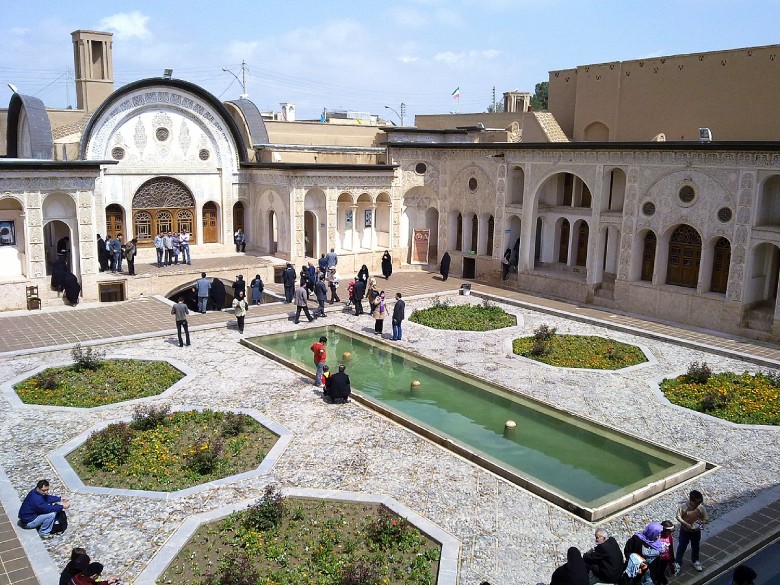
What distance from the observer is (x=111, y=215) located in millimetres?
25766

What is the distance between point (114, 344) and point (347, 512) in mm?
10157

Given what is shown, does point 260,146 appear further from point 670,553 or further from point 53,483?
point 670,553

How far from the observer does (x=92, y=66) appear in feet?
94.2

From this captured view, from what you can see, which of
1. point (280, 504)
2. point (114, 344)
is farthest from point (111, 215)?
point (280, 504)

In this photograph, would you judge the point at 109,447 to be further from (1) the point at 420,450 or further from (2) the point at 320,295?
(2) the point at 320,295

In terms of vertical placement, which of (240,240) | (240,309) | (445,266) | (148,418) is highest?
(240,240)

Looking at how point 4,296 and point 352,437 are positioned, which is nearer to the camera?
point 352,437

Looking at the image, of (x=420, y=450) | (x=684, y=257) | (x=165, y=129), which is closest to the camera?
(x=420, y=450)

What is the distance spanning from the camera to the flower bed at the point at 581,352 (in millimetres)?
16672

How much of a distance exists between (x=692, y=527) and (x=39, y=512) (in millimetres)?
8186

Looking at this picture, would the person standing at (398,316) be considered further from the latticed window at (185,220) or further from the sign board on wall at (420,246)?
the latticed window at (185,220)

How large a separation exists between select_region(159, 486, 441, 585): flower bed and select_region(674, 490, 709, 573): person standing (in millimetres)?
2968

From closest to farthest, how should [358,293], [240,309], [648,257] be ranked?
[240,309]
[358,293]
[648,257]

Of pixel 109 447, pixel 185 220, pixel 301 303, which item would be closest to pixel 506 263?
pixel 301 303
